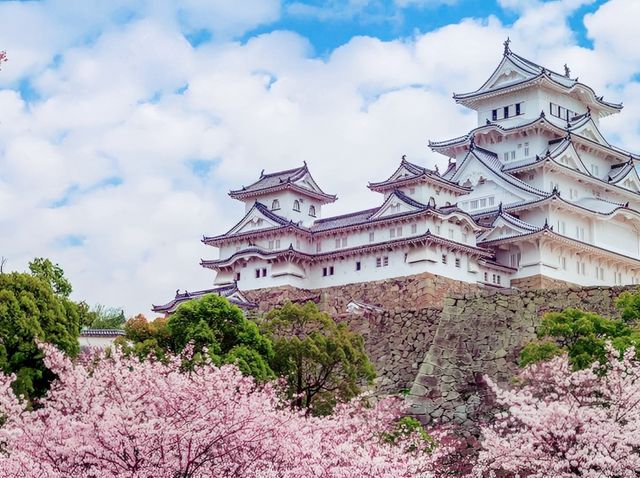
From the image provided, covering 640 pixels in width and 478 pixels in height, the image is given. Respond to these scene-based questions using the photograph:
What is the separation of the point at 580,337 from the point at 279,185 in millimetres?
26305

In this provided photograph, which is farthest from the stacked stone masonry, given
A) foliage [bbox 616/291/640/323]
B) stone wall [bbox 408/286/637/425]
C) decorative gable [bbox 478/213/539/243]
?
decorative gable [bbox 478/213/539/243]

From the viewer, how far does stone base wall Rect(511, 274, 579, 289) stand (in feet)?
158

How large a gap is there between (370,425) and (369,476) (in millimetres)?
9226

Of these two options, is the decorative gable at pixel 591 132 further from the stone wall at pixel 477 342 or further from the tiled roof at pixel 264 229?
the stone wall at pixel 477 342

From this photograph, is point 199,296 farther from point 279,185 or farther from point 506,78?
point 506,78

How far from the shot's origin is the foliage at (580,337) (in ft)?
82.0

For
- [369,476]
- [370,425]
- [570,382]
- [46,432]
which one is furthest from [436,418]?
[46,432]

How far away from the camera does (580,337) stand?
2647 cm

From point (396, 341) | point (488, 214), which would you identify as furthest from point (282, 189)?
point (396, 341)

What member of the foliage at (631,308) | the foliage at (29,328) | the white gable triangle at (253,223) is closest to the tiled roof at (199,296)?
the white gable triangle at (253,223)

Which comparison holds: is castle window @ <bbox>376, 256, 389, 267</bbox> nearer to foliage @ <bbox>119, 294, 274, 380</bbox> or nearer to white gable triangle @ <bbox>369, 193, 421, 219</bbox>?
white gable triangle @ <bbox>369, 193, 421, 219</bbox>

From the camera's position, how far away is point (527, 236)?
47969mm

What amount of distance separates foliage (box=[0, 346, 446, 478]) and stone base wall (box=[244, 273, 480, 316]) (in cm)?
2644

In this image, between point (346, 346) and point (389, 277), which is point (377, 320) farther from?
point (389, 277)
